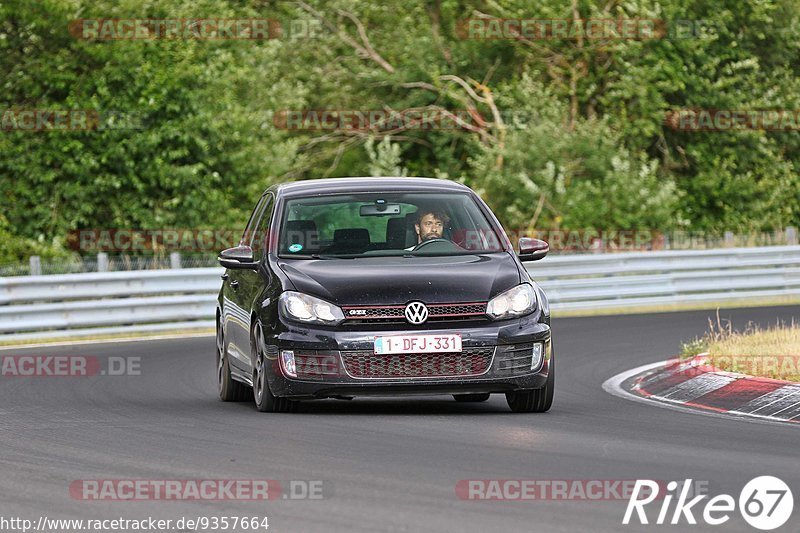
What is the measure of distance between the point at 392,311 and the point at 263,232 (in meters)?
2.00

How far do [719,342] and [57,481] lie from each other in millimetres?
8729

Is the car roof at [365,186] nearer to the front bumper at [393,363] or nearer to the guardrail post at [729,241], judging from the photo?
the front bumper at [393,363]

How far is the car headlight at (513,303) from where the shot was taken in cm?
1162

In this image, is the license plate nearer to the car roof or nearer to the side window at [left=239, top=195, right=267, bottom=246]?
the car roof

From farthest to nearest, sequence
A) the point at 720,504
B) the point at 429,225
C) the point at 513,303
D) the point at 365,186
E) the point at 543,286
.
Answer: the point at 543,286, the point at 365,186, the point at 429,225, the point at 513,303, the point at 720,504

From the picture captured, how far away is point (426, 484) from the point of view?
332 inches

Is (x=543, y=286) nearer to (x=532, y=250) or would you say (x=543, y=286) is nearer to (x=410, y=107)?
(x=532, y=250)

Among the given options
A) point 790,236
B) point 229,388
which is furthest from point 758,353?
point 790,236

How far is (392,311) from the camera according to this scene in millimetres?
11469

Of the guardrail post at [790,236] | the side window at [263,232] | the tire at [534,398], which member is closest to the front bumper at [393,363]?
the tire at [534,398]

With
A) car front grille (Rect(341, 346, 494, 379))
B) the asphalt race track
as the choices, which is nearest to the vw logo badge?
car front grille (Rect(341, 346, 494, 379))

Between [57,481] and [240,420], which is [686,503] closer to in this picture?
[57,481]

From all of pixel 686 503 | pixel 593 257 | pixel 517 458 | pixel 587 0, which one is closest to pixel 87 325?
pixel 593 257

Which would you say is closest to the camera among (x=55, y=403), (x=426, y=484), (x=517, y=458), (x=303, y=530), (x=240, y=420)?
(x=303, y=530)
